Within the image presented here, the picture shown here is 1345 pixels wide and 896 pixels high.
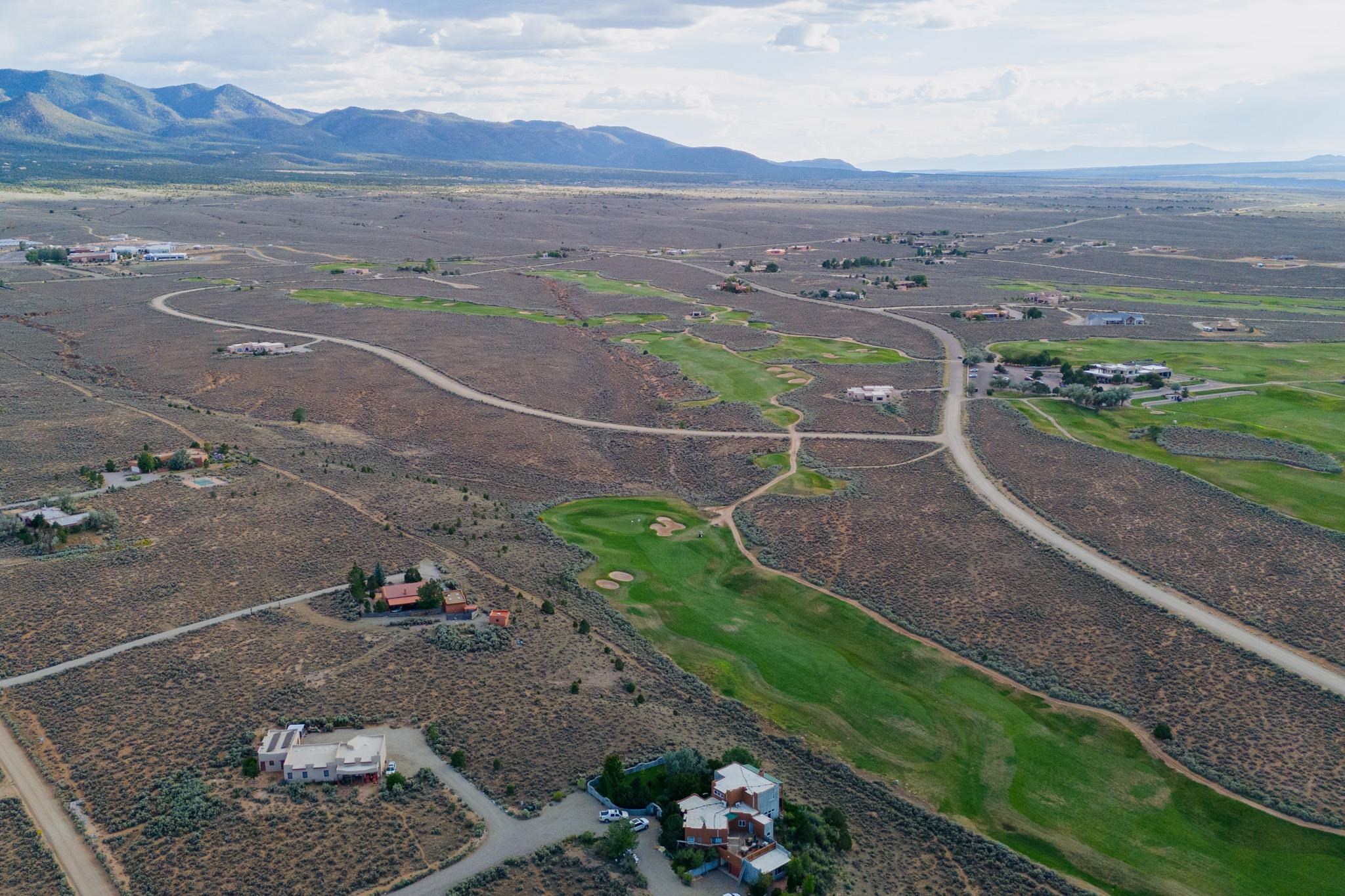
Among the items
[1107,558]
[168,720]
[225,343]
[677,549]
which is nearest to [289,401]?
[225,343]

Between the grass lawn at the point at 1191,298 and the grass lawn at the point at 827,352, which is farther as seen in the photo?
the grass lawn at the point at 1191,298

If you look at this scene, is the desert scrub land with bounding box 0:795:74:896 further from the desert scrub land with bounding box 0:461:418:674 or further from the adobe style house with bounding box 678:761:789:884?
the adobe style house with bounding box 678:761:789:884

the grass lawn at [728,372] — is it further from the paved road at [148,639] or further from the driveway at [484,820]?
the driveway at [484,820]

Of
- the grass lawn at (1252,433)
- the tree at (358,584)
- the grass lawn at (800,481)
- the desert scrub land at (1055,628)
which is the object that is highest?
the grass lawn at (1252,433)

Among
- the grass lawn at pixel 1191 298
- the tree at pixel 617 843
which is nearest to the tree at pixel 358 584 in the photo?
the tree at pixel 617 843

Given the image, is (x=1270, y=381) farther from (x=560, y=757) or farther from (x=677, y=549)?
(x=560, y=757)

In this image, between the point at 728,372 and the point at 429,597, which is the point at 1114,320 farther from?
the point at 429,597

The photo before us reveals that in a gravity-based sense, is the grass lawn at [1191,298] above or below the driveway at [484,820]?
above

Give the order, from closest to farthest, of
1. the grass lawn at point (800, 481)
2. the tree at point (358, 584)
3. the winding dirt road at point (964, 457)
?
the winding dirt road at point (964, 457) < the tree at point (358, 584) < the grass lawn at point (800, 481)
